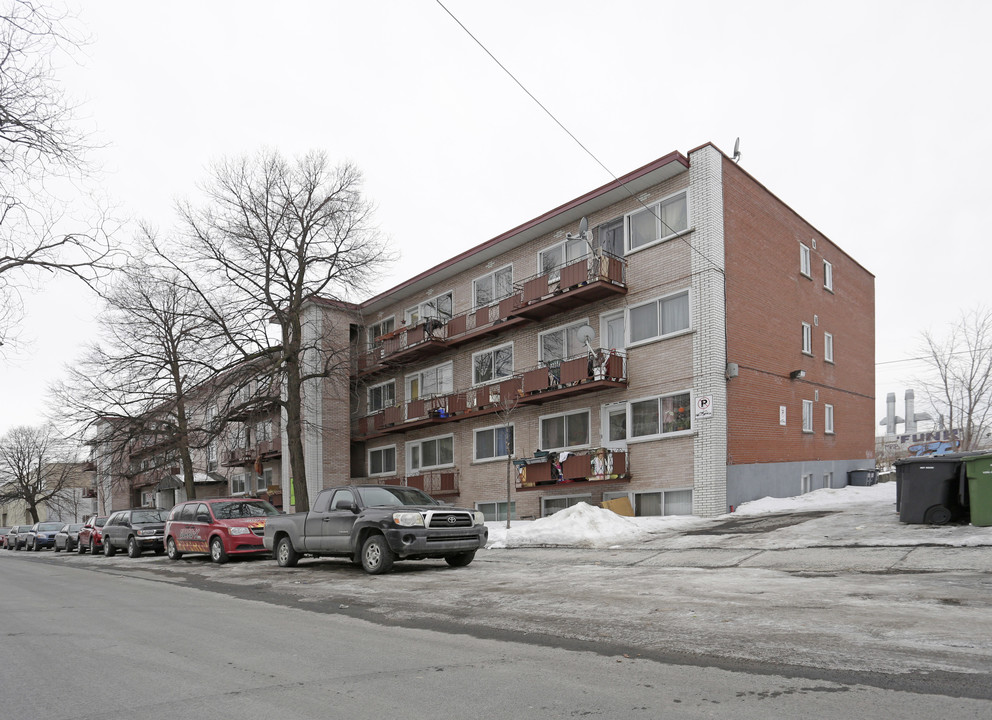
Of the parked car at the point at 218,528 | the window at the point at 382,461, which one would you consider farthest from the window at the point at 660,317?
the window at the point at 382,461

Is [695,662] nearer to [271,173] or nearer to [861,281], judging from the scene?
[271,173]

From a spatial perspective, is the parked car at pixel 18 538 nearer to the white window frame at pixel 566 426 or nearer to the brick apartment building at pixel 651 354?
the brick apartment building at pixel 651 354

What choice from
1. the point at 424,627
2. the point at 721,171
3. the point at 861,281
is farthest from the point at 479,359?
the point at 424,627

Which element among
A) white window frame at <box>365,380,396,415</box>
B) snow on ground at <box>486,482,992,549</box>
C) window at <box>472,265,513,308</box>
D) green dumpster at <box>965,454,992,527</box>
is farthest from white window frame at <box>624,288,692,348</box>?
white window frame at <box>365,380,396,415</box>

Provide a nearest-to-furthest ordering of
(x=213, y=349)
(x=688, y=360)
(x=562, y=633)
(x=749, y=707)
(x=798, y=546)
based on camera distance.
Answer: (x=749, y=707) < (x=562, y=633) < (x=798, y=546) < (x=688, y=360) < (x=213, y=349)

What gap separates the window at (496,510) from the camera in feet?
88.6

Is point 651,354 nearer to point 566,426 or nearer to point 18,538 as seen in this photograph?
point 566,426

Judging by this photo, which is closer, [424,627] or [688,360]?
[424,627]

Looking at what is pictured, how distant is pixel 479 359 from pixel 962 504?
18570 millimetres

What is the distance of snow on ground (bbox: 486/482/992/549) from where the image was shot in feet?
42.0

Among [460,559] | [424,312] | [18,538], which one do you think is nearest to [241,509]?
[460,559]

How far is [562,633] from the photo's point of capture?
25.1 feet

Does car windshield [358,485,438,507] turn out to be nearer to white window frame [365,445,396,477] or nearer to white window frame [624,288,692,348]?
white window frame [624,288,692,348]

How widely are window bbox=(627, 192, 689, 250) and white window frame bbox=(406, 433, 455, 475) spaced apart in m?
11.6
